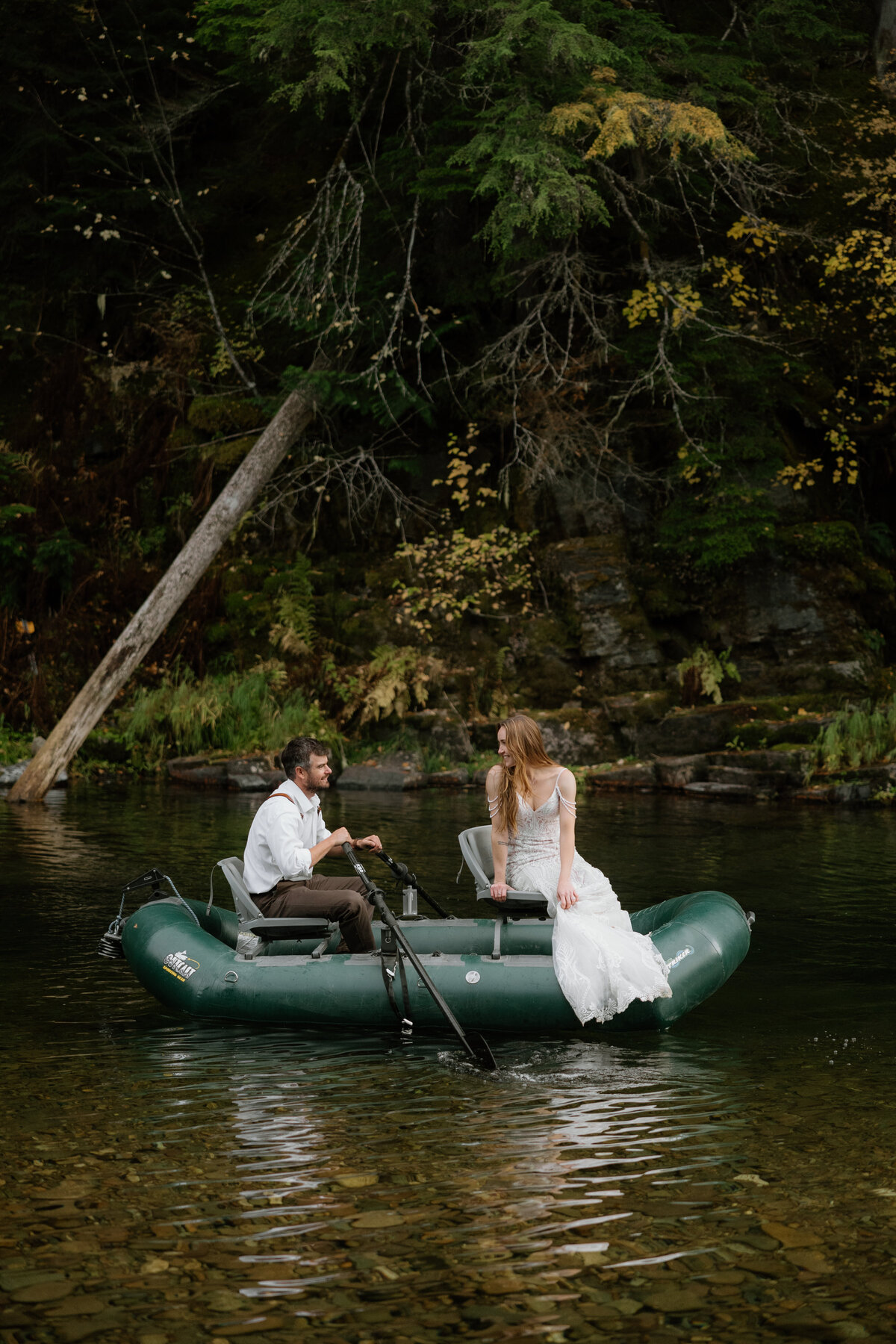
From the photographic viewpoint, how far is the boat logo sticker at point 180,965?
6.12m

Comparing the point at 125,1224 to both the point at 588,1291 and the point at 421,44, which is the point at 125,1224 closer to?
the point at 588,1291

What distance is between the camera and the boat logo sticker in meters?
6.12

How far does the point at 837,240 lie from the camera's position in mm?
16594

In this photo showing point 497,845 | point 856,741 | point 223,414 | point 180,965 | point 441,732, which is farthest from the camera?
point 223,414

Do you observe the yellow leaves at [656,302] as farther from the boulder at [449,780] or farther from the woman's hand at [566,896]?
the woman's hand at [566,896]

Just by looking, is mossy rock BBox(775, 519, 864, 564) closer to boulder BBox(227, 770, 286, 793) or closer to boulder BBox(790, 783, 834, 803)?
boulder BBox(790, 783, 834, 803)

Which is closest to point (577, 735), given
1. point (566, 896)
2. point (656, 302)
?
point (656, 302)

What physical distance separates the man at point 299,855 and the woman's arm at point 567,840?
910 millimetres

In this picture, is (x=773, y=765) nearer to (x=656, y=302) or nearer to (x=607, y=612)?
(x=607, y=612)

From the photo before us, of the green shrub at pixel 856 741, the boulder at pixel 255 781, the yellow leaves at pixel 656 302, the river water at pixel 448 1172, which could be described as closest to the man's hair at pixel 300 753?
the river water at pixel 448 1172

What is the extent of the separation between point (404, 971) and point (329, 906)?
55cm

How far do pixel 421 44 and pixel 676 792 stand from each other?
935 cm

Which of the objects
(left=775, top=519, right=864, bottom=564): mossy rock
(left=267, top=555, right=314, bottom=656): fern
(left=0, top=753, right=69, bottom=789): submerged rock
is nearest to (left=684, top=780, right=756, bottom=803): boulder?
(left=775, top=519, right=864, bottom=564): mossy rock

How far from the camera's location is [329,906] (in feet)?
20.4
